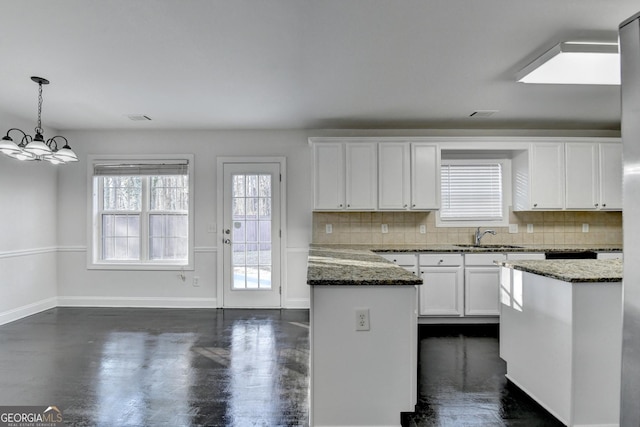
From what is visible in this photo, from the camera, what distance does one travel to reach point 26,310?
165 inches

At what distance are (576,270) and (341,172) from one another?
2608 mm

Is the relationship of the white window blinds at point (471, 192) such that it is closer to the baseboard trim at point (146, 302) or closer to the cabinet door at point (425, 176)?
the cabinet door at point (425, 176)

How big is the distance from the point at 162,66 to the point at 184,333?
2.57 m

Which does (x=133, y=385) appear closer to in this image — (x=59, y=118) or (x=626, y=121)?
(x=626, y=121)

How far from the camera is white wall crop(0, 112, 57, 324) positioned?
3.93 meters

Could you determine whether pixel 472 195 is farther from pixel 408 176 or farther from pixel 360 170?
pixel 360 170

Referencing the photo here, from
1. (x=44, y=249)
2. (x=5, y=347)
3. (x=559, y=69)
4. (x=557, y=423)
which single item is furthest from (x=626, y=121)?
(x=44, y=249)

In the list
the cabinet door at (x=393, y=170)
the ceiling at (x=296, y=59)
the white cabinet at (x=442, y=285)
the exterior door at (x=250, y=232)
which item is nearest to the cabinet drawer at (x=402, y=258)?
the white cabinet at (x=442, y=285)

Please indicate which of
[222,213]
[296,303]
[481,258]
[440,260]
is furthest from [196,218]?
[481,258]

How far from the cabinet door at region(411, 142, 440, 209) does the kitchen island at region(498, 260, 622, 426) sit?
2.06m

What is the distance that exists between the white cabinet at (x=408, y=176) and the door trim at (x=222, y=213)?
129 cm

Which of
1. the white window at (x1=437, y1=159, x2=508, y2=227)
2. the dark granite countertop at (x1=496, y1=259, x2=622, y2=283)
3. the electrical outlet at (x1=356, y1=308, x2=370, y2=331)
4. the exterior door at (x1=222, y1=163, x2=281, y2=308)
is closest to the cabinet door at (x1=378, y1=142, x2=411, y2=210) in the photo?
the white window at (x1=437, y1=159, x2=508, y2=227)

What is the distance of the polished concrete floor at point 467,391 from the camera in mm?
2041

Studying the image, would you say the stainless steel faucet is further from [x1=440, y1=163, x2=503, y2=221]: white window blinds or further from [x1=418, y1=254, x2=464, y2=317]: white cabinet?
[x1=418, y1=254, x2=464, y2=317]: white cabinet
